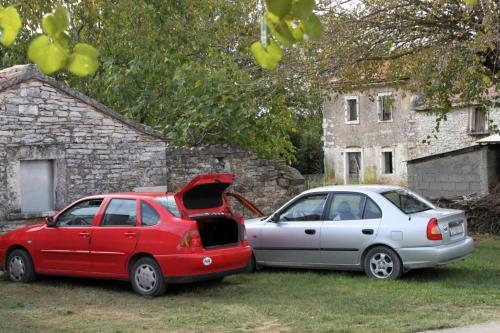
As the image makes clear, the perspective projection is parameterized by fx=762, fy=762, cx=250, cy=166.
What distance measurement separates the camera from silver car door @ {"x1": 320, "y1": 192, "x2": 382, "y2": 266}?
11336mm

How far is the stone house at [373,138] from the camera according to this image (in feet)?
127

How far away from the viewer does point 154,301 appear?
10273 millimetres

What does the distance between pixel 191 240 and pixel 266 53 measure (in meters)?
6.73

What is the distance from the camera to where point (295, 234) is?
12.0 metres

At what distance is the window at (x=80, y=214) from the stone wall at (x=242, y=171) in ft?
17.2

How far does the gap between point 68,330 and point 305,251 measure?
4409 mm

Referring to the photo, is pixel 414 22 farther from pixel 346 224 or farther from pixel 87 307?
pixel 87 307

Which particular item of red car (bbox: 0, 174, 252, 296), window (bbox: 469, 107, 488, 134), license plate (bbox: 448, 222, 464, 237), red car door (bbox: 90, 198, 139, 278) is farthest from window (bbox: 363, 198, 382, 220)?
window (bbox: 469, 107, 488, 134)

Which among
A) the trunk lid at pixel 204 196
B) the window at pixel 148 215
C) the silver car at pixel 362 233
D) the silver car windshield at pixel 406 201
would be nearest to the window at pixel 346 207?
the silver car at pixel 362 233

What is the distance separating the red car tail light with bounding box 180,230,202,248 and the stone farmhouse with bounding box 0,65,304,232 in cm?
493

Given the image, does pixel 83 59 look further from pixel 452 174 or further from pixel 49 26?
pixel 452 174

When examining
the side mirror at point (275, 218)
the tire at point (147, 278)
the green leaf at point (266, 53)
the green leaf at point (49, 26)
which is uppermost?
the green leaf at point (49, 26)

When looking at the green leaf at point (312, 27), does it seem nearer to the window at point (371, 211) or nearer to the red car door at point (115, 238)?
the red car door at point (115, 238)

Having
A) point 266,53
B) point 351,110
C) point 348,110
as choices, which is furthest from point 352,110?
point 266,53
